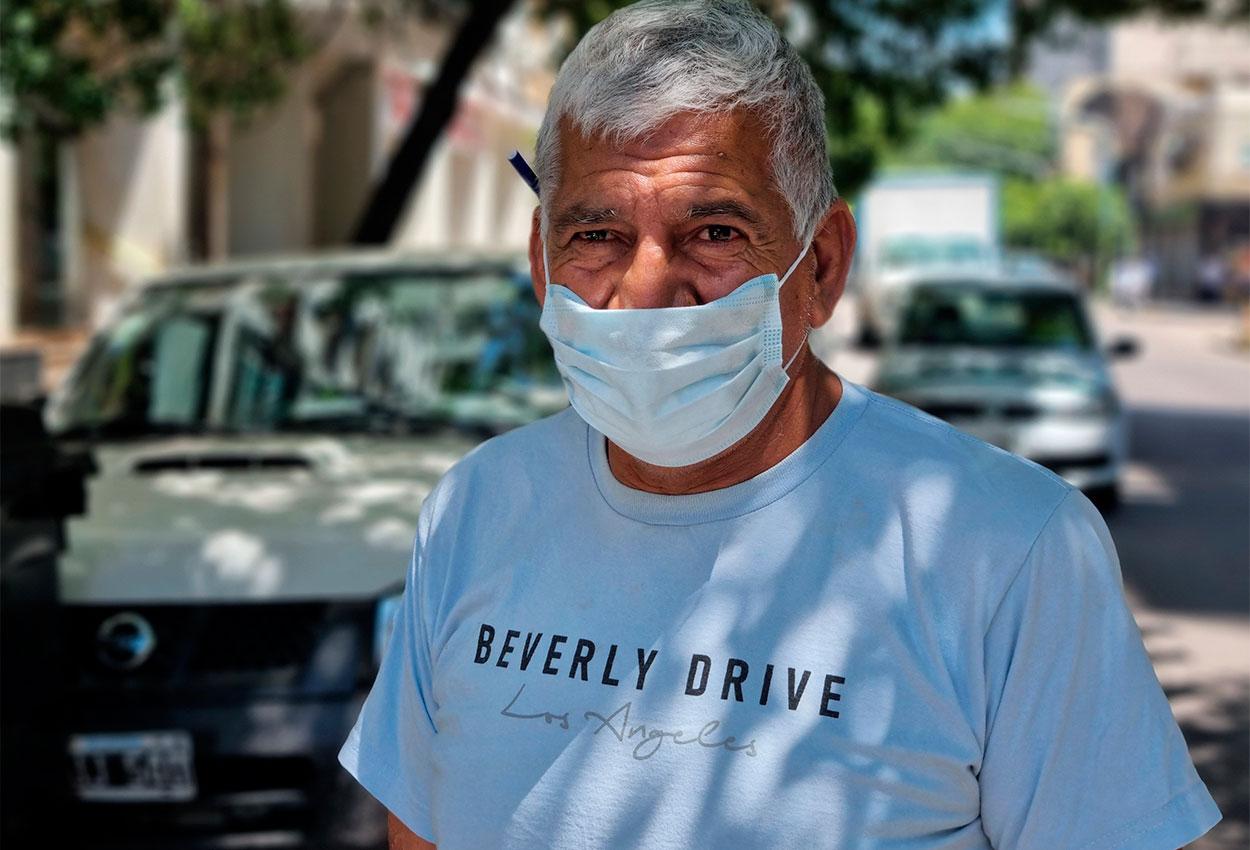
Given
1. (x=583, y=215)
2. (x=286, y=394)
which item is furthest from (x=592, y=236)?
(x=286, y=394)

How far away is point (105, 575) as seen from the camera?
3973 millimetres

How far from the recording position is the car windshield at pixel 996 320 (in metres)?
11.5

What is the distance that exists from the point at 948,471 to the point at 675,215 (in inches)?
16.1

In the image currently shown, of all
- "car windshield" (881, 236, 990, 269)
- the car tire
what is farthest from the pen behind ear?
"car windshield" (881, 236, 990, 269)

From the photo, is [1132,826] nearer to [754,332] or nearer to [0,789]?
[754,332]

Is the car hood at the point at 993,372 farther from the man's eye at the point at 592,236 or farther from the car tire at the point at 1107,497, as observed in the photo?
the man's eye at the point at 592,236

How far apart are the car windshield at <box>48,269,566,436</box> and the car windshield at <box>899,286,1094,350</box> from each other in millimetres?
6672

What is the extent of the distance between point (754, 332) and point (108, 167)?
55.8ft

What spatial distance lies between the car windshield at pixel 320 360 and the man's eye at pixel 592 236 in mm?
3341

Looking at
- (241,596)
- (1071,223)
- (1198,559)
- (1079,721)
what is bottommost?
(1071,223)

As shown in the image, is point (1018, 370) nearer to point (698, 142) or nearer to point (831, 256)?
point (831, 256)

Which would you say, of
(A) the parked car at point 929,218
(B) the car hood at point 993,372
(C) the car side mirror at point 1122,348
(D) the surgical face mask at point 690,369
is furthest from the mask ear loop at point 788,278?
(A) the parked car at point 929,218

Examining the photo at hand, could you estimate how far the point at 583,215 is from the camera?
1.87 m

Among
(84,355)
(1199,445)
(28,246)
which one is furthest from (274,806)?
(28,246)
